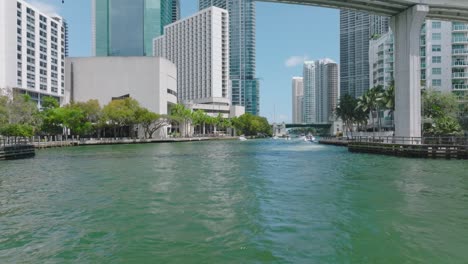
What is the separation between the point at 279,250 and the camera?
10.6m

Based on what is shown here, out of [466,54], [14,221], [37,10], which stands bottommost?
[14,221]

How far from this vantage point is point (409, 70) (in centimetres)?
4794

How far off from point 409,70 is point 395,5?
8.11 metres

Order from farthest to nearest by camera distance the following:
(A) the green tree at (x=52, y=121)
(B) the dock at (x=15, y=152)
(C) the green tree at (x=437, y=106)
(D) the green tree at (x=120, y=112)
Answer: (D) the green tree at (x=120, y=112) < (A) the green tree at (x=52, y=121) < (C) the green tree at (x=437, y=106) < (B) the dock at (x=15, y=152)

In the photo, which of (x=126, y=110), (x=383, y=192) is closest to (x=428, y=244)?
(x=383, y=192)

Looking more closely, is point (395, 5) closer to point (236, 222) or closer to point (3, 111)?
point (236, 222)

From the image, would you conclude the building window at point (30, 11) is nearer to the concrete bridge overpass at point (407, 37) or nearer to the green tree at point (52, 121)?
the green tree at point (52, 121)

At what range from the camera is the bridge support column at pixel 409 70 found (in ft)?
156

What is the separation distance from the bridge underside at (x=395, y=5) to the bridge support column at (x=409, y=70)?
3.03 ft

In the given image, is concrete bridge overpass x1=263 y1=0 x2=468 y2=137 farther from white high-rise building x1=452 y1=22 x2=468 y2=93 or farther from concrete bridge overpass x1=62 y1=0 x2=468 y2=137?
white high-rise building x1=452 y1=22 x2=468 y2=93

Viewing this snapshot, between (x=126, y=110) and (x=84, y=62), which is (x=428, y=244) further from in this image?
(x=84, y=62)

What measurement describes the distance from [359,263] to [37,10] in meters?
149

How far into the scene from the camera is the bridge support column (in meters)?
47.6

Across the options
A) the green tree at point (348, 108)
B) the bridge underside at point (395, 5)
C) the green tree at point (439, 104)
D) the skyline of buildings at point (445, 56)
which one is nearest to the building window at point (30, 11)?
the green tree at point (348, 108)
